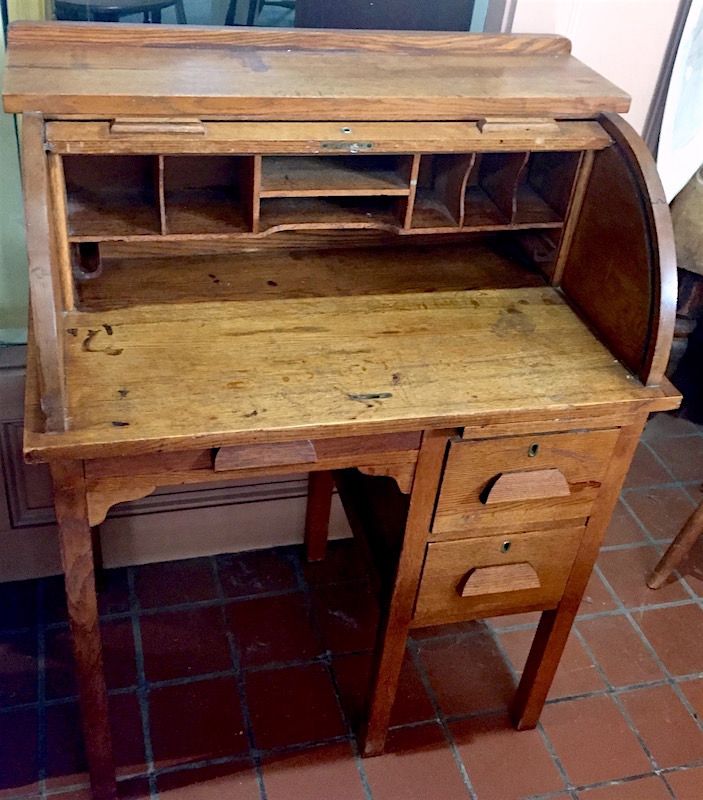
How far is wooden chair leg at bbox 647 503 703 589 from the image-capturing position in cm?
211

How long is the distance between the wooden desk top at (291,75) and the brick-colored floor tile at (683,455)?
4.73ft

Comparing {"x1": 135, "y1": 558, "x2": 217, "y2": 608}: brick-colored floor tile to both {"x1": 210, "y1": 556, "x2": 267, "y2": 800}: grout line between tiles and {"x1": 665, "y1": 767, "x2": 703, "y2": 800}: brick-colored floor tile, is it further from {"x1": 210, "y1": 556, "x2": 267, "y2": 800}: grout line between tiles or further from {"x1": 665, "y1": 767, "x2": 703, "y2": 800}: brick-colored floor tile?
{"x1": 665, "y1": 767, "x2": 703, "y2": 800}: brick-colored floor tile

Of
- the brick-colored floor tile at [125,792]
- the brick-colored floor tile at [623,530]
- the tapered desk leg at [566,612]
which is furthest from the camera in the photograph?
the brick-colored floor tile at [623,530]

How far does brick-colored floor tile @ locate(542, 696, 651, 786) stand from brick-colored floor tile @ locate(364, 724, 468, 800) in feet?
0.78

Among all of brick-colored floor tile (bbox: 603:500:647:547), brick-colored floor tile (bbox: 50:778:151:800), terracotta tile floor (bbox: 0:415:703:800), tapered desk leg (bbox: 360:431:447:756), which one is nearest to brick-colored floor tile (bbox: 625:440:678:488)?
brick-colored floor tile (bbox: 603:500:647:547)

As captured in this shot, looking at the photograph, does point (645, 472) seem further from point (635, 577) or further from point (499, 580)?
point (499, 580)

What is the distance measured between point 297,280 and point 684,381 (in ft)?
5.46

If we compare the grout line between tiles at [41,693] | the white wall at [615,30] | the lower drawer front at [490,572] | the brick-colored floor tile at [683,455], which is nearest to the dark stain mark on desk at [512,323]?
the lower drawer front at [490,572]

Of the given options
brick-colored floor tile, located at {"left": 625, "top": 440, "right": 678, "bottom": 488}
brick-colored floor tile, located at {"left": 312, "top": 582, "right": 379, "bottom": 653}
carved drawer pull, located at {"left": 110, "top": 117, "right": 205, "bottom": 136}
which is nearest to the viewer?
carved drawer pull, located at {"left": 110, "top": 117, "right": 205, "bottom": 136}

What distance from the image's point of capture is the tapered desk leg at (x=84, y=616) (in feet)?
4.07

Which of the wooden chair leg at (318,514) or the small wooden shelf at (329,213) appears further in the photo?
the wooden chair leg at (318,514)

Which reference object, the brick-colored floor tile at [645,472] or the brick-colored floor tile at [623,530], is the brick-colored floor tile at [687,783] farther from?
the brick-colored floor tile at [645,472]

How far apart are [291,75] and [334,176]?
17 centimetres

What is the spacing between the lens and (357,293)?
1.54m
